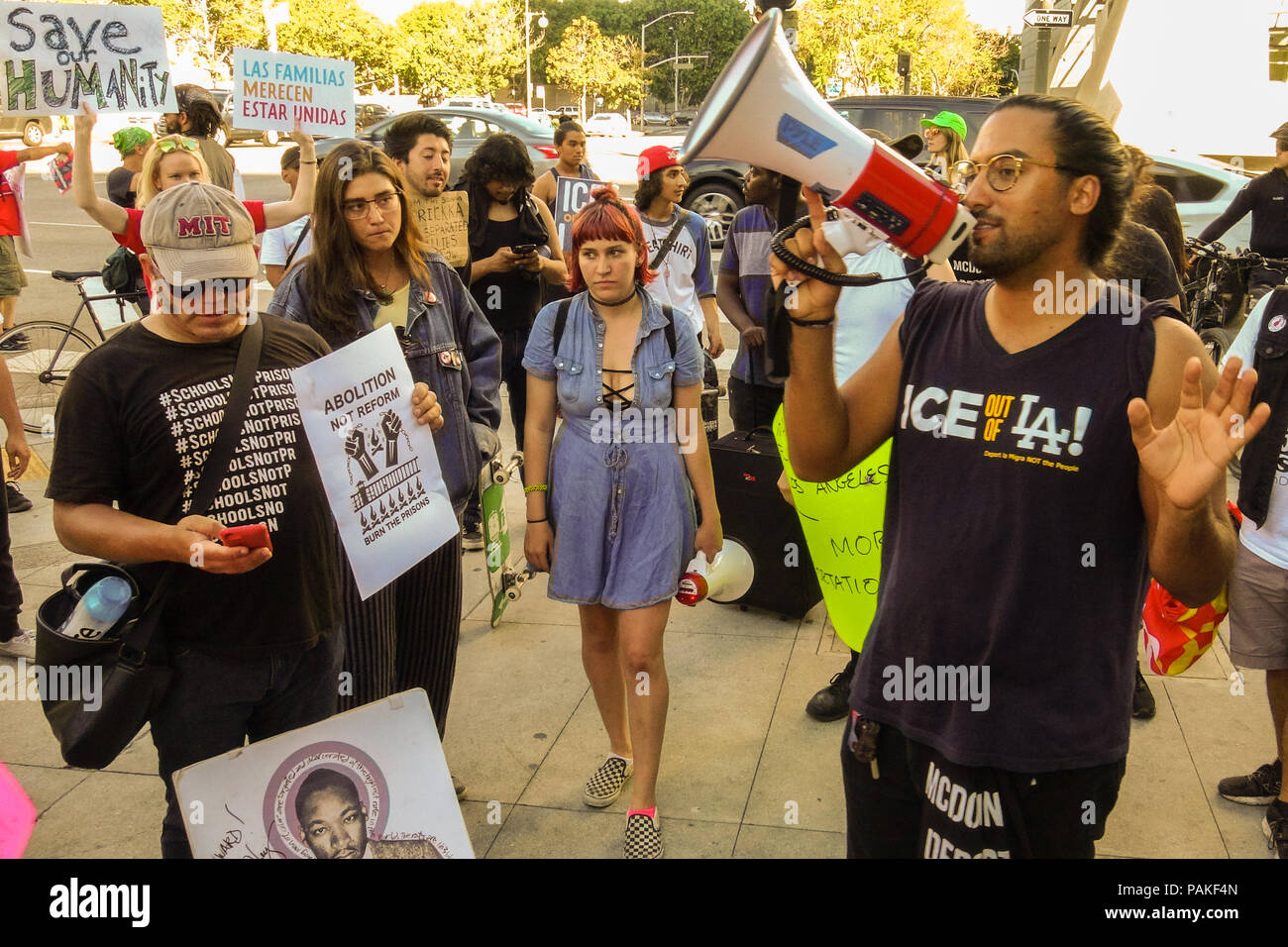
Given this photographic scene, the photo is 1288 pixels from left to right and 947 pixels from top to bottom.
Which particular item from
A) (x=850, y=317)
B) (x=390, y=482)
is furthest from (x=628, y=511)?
(x=850, y=317)

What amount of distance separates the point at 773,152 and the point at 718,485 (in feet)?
10.0

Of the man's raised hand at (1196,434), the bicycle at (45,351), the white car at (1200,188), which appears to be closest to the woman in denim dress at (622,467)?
the man's raised hand at (1196,434)

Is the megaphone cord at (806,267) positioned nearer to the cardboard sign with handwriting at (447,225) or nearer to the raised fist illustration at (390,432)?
the raised fist illustration at (390,432)

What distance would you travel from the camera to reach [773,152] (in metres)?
1.87

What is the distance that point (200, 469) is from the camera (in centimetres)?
236

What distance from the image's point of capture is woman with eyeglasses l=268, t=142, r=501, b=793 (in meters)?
3.11

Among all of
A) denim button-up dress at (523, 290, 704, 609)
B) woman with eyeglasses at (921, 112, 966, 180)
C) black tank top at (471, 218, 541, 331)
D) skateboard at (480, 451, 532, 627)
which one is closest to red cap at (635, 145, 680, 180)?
black tank top at (471, 218, 541, 331)

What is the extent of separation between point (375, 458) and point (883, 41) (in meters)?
36.6

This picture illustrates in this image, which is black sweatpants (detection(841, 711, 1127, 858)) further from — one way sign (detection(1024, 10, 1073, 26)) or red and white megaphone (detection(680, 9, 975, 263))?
one way sign (detection(1024, 10, 1073, 26))

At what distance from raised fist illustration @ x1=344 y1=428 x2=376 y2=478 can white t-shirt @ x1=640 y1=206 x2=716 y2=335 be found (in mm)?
3067

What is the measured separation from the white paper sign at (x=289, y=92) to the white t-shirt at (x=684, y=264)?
1.62m

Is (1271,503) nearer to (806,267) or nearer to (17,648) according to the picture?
(806,267)

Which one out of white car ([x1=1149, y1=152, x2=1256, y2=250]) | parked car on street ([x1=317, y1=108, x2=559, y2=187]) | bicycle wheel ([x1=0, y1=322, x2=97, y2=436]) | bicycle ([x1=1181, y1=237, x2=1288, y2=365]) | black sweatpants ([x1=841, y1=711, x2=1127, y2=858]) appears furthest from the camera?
parked car on street ([x1=317, y1=108, x2=559, y2=187])

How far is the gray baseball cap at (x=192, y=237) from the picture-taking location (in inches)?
92.5
